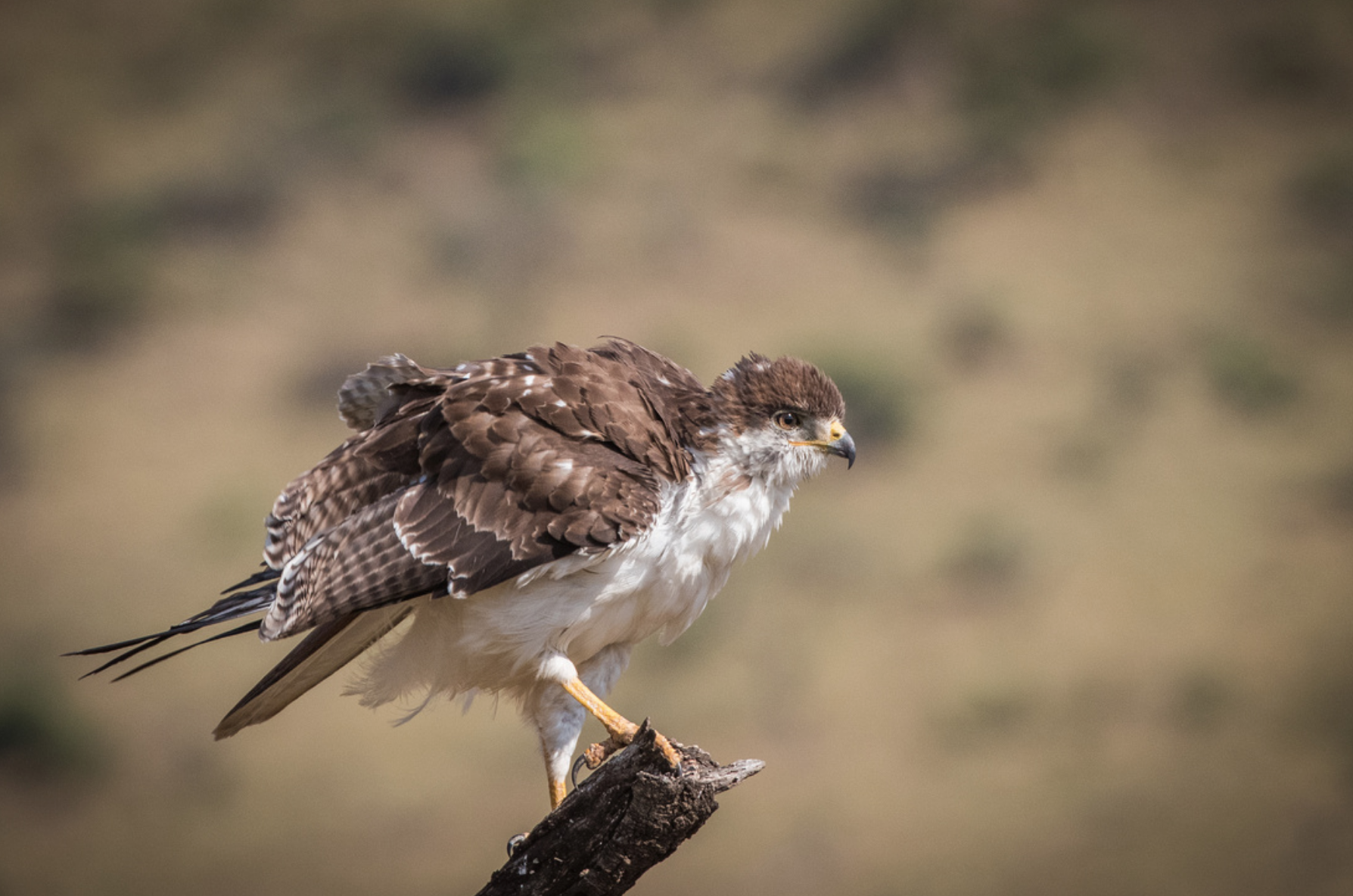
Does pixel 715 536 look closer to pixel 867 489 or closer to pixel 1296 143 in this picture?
pixel 867 489

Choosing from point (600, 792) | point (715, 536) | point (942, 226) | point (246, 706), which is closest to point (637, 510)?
point (715, 536)

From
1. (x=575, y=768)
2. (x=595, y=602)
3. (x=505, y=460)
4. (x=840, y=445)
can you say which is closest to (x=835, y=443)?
(x=840, y=445)

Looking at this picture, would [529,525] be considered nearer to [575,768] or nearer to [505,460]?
[505,460]

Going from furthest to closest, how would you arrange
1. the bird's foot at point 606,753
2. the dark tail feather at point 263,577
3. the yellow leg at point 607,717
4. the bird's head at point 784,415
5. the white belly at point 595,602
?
the dark tail feather at point 263,577, the bird's head at point 784,415, the white belly at point 595,602, the yellow leg at point 607,717, the bird's foot at point 606,753

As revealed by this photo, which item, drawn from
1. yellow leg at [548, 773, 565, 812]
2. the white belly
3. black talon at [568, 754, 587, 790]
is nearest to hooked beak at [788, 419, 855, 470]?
the white belly

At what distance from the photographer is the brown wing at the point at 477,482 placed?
127 inches

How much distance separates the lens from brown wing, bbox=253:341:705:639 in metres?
3.22

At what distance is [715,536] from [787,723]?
7.38 m

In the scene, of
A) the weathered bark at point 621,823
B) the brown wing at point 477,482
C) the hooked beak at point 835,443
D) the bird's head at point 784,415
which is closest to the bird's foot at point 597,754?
the weathered bark at point 621,823

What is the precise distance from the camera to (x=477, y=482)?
337 centimetres

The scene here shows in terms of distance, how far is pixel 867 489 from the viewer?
39.0 ft

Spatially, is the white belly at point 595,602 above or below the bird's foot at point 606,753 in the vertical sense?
above

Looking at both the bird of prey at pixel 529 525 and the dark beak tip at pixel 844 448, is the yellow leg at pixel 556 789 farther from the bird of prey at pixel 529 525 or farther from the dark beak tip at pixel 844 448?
the dark beak tip at pixel 844 448

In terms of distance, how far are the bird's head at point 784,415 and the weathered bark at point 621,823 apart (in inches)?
34.6
